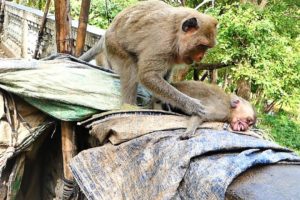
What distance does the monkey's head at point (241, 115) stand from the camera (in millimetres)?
2525

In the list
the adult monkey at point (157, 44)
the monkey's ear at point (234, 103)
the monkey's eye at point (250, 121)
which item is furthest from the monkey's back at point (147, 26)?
the monkey's eye at point (250, 121)

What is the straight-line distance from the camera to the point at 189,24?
120 inches

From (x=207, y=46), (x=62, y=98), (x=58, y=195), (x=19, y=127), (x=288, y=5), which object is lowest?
(x=58, y=195)

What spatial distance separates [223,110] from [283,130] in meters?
6.50

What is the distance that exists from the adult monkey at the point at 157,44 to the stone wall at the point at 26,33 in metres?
0.96

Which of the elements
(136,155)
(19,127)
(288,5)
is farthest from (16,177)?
(288,5)

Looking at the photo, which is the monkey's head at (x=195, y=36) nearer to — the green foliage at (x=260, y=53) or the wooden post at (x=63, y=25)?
the wooden post at (x=63, y=25)

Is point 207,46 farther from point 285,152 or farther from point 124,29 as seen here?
point 285,152

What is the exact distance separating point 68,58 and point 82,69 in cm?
21

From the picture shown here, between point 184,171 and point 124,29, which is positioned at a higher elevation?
point 124,29

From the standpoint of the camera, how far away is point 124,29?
3.24m

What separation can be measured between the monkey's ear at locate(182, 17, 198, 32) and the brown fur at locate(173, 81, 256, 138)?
393 mm

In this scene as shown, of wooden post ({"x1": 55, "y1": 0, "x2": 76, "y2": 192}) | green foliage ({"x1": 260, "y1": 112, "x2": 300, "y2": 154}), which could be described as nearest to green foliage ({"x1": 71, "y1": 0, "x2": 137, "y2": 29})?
green foliage ({"x1": 260, "y1": 112, "x2": 300, "y2": 154})

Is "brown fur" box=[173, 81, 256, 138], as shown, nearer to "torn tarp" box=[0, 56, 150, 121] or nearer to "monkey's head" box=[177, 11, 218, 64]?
"monkey's head" box=[177, 11, 218, 64]
